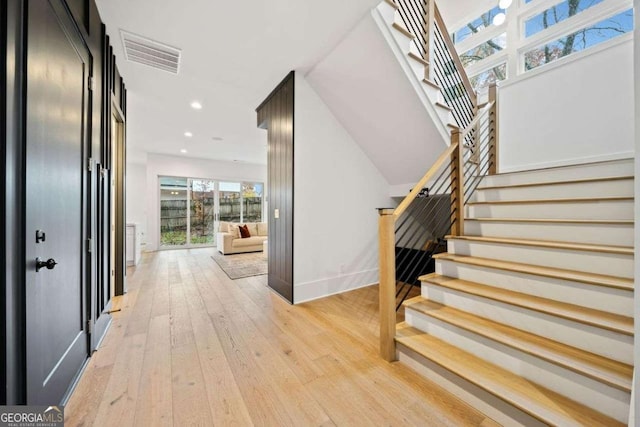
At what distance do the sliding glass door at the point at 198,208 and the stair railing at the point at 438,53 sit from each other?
697 centimetres

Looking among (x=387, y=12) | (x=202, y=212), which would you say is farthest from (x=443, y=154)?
(x=202, y=212)

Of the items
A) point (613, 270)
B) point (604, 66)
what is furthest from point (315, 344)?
point (604, 66)

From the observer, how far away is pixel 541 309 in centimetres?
153

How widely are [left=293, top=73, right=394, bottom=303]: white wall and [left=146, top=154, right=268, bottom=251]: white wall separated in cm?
584

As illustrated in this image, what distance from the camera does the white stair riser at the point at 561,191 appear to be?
2.05 meters

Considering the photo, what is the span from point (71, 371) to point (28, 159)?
4.48 ft

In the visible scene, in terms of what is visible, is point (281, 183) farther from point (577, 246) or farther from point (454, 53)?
point (577, 246)

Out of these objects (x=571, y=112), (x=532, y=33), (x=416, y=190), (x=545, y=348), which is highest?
(x=532, y=33)

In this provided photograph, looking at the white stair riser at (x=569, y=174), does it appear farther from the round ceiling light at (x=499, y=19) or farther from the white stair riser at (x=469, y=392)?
A: the round ceiling light at (x=499, y=19)

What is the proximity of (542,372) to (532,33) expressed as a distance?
4.89 metres

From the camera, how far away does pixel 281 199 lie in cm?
330

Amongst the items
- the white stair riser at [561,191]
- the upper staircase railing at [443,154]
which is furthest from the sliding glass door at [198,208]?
the white stair riser at [561,191]

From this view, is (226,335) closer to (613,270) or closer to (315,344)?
(315,344)

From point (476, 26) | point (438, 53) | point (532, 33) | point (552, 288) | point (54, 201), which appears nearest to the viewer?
point (54, 201)
